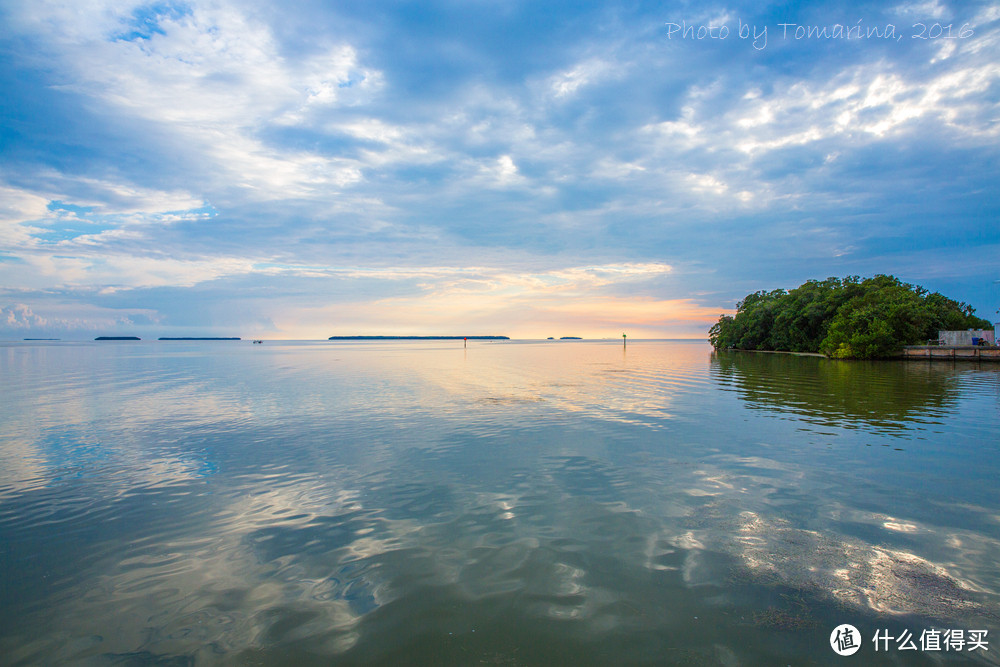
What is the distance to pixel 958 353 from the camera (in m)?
65.4

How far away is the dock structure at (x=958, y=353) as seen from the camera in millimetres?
64194

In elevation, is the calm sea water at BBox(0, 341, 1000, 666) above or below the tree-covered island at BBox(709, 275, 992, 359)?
below

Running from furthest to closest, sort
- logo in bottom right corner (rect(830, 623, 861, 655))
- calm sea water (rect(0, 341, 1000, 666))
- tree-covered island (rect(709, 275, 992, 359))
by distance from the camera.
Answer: tree-covered island (rect(709, 275, 992, 359)) < calm sea water (rect(0, 341, 1000, 666)) < logo in bottom right corner (rect(830, 623, 861, 655))

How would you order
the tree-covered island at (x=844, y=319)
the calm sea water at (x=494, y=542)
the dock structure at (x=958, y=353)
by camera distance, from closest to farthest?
1. the calm sea water at (x=494, y=542)
2. the dock structure at (x=958, y=353)
3. the tree-covered island at (x=844, y=319)

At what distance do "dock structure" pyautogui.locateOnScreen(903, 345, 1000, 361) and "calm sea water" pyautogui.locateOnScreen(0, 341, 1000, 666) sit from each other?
6443cm

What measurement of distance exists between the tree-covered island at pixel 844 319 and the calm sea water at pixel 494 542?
213ft

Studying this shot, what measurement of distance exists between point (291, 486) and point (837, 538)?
11.5 metres

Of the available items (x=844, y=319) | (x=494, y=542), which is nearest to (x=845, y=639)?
(x=494, y=542)

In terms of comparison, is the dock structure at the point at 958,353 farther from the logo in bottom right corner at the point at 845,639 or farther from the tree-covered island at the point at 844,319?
the logo in bottom right corner at the point at 845,639

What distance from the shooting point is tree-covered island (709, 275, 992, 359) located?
72188 mm

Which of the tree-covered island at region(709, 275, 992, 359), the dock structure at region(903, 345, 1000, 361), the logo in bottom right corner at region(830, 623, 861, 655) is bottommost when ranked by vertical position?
the logo in bottom right corner at region(830, 623, 861, 655)

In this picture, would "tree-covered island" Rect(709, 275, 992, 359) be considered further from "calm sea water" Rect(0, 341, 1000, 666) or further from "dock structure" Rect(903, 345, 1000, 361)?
"calm sea water" Rect(0, 341, 1000, 666)

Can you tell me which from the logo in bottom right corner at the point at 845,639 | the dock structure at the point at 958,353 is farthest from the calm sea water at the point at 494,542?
the dock structure at the point at 958,353

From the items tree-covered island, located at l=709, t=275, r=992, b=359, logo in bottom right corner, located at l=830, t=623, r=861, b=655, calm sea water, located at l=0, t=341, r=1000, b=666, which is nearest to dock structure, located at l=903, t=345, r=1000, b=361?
tree-covered island, located at l=709, t=275, r=992, b=359
